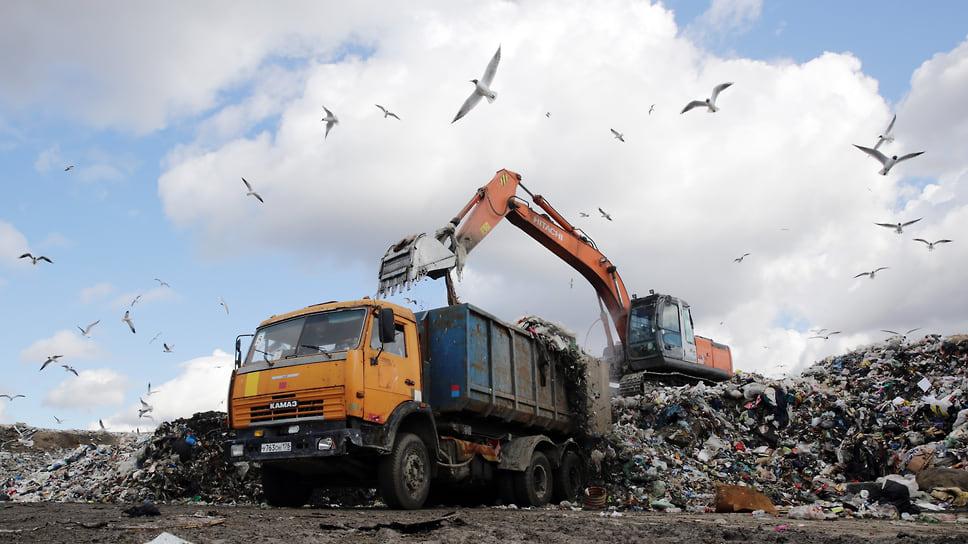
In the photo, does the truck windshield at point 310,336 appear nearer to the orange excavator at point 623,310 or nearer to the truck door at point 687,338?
the orange excavator at point 623,310

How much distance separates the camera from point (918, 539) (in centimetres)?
433

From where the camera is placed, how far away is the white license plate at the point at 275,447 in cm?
612

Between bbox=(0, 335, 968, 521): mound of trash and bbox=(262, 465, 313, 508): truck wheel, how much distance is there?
5.27 ft

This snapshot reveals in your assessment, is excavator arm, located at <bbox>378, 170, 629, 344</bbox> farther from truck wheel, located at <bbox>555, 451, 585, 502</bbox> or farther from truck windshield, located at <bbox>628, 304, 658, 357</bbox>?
truck wheel, located at <bbox>555, 451, 585, 502</bbox>

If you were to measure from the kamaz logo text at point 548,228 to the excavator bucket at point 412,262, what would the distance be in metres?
3.70

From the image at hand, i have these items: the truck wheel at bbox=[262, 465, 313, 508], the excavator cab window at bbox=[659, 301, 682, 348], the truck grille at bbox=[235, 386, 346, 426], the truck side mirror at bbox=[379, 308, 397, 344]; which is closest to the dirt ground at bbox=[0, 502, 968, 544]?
the truck grille at bbox=[235, 386, 346, 426]

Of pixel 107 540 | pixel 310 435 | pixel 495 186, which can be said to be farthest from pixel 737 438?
pixel 107 540

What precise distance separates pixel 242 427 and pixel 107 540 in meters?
2.56

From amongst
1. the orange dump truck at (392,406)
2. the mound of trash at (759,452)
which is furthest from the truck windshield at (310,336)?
the mound of trash at (759,452)

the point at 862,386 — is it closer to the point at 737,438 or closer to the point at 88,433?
the point at 737,438

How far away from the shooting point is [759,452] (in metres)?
10.2

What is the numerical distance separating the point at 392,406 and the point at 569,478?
152 inches

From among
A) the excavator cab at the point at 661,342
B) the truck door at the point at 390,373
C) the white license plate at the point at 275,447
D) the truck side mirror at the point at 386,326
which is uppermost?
the excavator cab at the point at 661,342

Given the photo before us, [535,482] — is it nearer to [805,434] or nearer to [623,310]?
[805,434]
